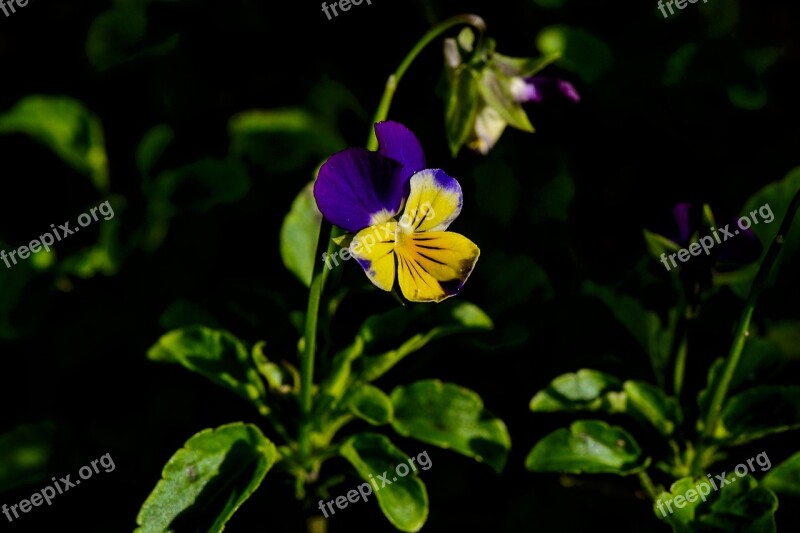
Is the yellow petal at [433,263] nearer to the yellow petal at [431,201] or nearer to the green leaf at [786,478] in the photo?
the yellow petal at [431,201]

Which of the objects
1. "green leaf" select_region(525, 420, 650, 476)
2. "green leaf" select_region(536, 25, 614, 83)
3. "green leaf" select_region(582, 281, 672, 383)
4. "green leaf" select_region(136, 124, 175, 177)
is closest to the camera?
"green leaf" select_region(525, 420, 650, 476)

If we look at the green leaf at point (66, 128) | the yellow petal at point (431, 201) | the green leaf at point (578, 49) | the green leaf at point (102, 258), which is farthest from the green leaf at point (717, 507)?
the green leaf at point (66, 128)

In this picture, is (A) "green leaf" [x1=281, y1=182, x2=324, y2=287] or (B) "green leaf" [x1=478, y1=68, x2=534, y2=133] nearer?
(B) "green leaf" [x1=478, y1=68, x2=534, y2=133]

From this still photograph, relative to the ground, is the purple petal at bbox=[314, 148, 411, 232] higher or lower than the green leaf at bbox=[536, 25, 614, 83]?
lower

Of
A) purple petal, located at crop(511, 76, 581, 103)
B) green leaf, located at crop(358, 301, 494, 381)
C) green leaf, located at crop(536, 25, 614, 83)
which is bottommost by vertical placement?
green leaf, located at crop(358, 301, 494, 381)

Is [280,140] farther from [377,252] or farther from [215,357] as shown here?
[377,252]

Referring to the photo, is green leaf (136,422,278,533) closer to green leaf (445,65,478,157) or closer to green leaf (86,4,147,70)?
green leaf (445,65,478,157)

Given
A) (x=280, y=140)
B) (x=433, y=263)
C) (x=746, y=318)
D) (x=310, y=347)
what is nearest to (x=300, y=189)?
(x=280, y=140)

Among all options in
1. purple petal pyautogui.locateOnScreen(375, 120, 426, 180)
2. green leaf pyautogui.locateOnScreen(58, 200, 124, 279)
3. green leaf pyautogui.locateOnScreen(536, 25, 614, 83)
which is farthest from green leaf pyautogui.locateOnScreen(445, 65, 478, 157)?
green leaf pyautogui.locateOnScreen(58, 200, 124, 279)
